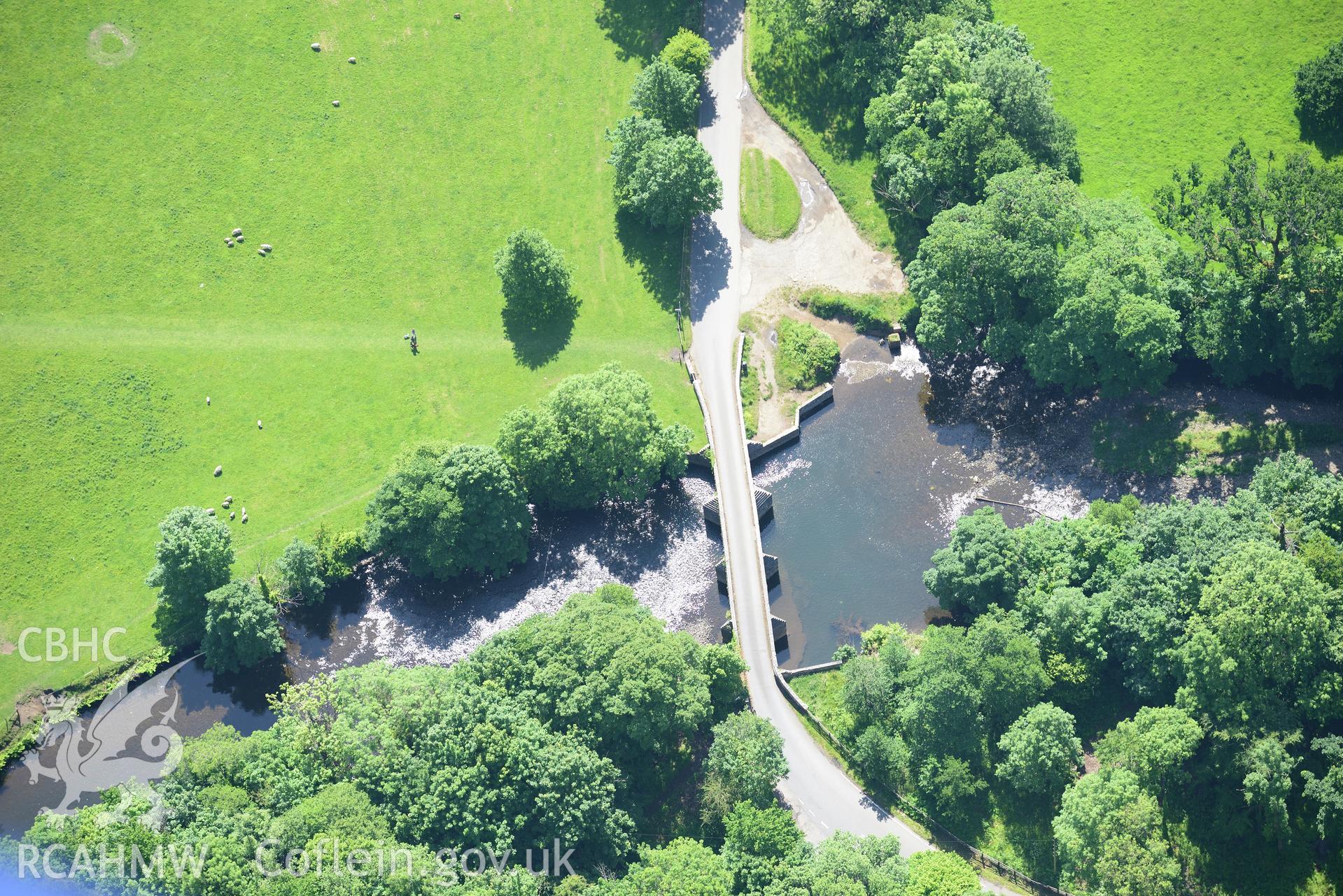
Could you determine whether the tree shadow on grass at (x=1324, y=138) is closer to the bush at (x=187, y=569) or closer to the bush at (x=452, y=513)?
the bush at (x=452, y=513)

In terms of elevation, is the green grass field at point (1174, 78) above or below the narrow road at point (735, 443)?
above

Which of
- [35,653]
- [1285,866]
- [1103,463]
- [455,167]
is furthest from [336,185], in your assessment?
[1285,866]

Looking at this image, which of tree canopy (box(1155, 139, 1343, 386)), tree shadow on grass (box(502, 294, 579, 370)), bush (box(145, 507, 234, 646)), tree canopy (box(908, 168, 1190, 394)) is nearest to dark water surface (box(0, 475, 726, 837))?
bush (box(145, 507, 234, 646))

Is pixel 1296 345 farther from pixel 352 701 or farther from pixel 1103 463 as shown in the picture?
pixel 352 701

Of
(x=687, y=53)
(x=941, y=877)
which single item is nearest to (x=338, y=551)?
(x=941, y=877)

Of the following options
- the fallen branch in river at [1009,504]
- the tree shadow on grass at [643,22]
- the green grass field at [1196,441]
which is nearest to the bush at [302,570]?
the fallen branch in river at [1009,504]

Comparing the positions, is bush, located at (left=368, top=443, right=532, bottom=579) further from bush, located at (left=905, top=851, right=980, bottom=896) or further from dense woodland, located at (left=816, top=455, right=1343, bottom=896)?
bush, located at (left=905, top=851, right=980, bottom=896)
